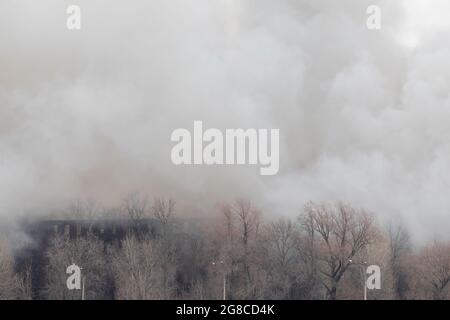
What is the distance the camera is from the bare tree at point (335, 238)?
56625 mm

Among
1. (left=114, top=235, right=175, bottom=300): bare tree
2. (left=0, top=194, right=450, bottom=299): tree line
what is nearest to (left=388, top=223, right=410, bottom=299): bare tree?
(left=0, top=194, right=450, bottom=299): tree line

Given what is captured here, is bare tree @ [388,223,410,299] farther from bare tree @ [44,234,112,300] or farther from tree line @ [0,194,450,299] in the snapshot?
bare tree @ [44,234,112,300]

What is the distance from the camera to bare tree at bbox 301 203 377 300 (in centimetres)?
5662

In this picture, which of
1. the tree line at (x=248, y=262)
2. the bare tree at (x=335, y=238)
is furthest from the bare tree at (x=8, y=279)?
the bare tree at (x=335, y=238)

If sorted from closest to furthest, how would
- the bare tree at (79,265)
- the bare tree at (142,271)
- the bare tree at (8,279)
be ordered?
1. the bare tree at (142,271)
2. the bare tree at (8,279)
3. the bare tree at (79,265)

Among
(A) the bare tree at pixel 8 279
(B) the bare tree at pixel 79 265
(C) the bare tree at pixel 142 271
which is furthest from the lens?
(B) the bare tree at pixel 79 265

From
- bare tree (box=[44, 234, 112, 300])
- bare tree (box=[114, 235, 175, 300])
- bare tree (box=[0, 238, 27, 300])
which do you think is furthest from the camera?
bare tree (box=[44, 234, 112, 300])

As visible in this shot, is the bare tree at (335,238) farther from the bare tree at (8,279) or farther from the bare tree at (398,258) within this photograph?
the bare tree at (8,279)

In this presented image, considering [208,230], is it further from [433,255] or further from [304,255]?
[433,255]

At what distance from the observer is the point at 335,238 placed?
58.1 m

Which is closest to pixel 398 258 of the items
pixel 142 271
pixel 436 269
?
pixel 436 269

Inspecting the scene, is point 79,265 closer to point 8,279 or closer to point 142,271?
point 8,279
